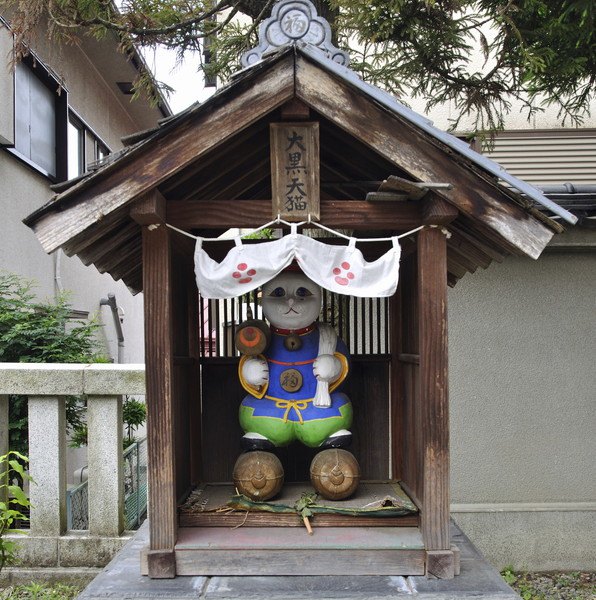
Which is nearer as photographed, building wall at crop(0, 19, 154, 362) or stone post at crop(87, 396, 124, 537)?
stone post at crop(87, 396, 124, 537)

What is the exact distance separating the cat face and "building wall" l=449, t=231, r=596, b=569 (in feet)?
9.82

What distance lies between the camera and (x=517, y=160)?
8.85 m

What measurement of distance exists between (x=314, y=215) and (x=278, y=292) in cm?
88

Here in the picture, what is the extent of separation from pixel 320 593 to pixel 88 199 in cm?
233

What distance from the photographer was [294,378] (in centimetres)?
411

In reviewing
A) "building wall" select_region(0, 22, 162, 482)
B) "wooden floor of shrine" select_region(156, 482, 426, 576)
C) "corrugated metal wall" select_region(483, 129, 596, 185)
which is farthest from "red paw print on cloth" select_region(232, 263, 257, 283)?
"corrugated metal wall" select_region(483, 129, 596, 185)

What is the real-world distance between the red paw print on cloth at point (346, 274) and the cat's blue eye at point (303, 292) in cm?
66

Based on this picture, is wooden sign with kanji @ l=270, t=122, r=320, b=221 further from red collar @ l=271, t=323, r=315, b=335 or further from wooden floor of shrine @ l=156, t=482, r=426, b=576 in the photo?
wooden floor of shrine @ l=156, t=482, r=426, b=576

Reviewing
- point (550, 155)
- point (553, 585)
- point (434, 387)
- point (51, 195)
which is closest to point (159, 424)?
point (434, 387)

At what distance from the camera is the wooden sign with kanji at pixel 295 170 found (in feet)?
11.1

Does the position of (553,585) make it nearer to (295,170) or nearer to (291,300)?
(291,300)

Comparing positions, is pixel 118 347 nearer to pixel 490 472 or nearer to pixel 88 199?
pixel 490 472

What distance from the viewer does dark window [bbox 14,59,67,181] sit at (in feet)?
26.1

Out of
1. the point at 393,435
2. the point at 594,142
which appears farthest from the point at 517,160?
the point at 393,435
